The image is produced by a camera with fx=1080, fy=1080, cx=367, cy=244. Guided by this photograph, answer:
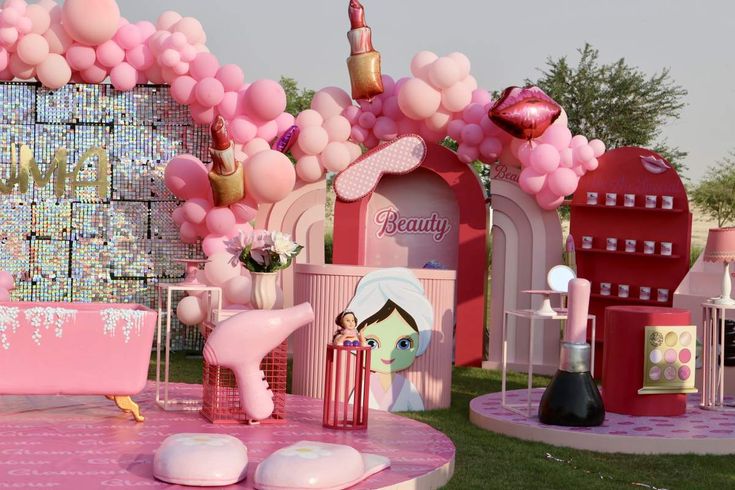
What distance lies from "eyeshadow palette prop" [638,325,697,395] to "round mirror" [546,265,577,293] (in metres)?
0.62

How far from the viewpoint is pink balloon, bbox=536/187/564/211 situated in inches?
389

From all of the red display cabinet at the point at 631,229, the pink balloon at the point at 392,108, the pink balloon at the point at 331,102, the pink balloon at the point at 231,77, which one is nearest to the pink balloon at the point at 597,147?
the red display cabinet at the point at 631,229

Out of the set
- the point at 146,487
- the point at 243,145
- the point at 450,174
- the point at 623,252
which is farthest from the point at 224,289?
the point at 146,487

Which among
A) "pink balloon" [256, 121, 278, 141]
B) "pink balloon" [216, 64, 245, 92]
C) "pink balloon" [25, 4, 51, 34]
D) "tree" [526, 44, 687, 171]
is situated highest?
"tree" [526, 44, 687, 171]

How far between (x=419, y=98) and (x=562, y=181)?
4.90 ft

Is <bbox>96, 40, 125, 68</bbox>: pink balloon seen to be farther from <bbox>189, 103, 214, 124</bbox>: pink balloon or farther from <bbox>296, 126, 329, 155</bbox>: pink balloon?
<bbox>296, 126, 329, 155</bbox>: pink balloon

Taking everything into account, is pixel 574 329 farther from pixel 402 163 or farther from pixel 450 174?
pixel 450 174

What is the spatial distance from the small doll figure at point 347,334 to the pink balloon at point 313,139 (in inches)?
143

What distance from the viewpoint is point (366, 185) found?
31.6ft

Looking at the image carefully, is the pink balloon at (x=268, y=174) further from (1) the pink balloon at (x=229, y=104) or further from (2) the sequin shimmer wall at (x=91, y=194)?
(2) the sequin shimmer wall at (x=91, y=194)

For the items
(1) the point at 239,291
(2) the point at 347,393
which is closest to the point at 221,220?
(1) the point at 239,291

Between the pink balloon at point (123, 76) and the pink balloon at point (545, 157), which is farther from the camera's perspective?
the pink balloon at point (123, 76)

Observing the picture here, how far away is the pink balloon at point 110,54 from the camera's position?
33.1 ft

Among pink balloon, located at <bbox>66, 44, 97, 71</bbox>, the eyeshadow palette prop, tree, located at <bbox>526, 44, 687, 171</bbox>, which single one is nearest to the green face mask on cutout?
the eyeshadow palette prop
